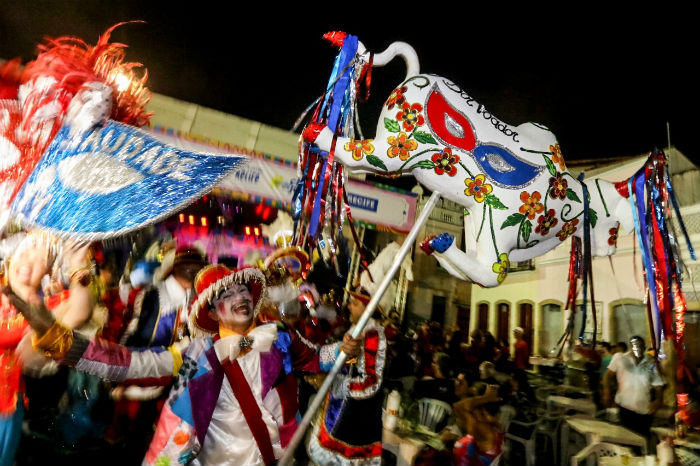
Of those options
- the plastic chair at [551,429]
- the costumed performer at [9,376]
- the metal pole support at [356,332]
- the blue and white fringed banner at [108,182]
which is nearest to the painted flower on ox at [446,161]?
the metal pole support at [356,332]

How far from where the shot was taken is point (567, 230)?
75.6 inches

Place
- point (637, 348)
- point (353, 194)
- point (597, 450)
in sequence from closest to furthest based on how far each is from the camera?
point (597, 450)
point (637, 348)
point (353, 194)

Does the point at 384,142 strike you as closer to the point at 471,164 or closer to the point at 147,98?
the point at 471,164

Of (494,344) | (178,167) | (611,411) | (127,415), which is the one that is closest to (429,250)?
(178,167)

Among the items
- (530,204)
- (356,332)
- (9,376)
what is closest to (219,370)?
(356,332)

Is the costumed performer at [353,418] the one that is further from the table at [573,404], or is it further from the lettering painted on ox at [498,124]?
the table at [573,404]

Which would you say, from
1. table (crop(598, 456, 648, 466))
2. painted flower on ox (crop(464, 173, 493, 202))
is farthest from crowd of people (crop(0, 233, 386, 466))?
table (crop(598, 456, 648, 466))

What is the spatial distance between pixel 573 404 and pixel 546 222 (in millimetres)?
3505

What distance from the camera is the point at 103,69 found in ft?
6.53

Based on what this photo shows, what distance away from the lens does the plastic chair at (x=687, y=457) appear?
116 inches

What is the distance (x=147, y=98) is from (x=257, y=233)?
17.2ft

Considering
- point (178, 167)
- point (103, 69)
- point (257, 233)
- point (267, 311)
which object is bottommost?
point (267, 311)

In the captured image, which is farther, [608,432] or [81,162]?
[608,432]

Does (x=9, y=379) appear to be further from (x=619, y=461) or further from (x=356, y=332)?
(x=619, y=461)
